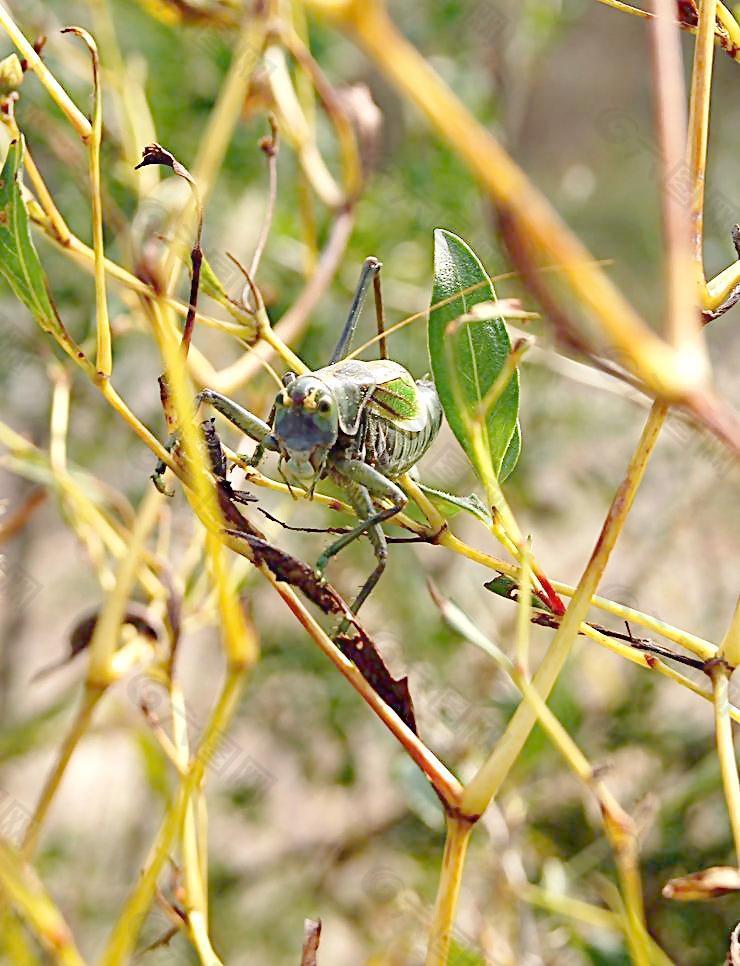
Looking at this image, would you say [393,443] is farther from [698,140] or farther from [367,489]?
[698,140]

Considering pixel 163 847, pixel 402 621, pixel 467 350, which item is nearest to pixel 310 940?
→ pixel 163 847

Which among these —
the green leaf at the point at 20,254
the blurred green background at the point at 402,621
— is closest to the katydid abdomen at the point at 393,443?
the green leaf at the point at 20,254

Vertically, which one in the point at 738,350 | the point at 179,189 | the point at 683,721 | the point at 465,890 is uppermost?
the point at 179,189

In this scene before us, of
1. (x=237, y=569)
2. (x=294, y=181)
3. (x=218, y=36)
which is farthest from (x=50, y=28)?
(x=237, y=569)

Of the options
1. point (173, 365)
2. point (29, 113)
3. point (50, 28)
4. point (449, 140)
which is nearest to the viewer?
point (449, 140)

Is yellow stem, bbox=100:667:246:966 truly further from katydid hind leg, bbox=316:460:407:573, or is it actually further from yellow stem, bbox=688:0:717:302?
yellow stem, bbox=688:0:717:302

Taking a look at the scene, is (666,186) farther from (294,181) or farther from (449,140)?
(294,181)
